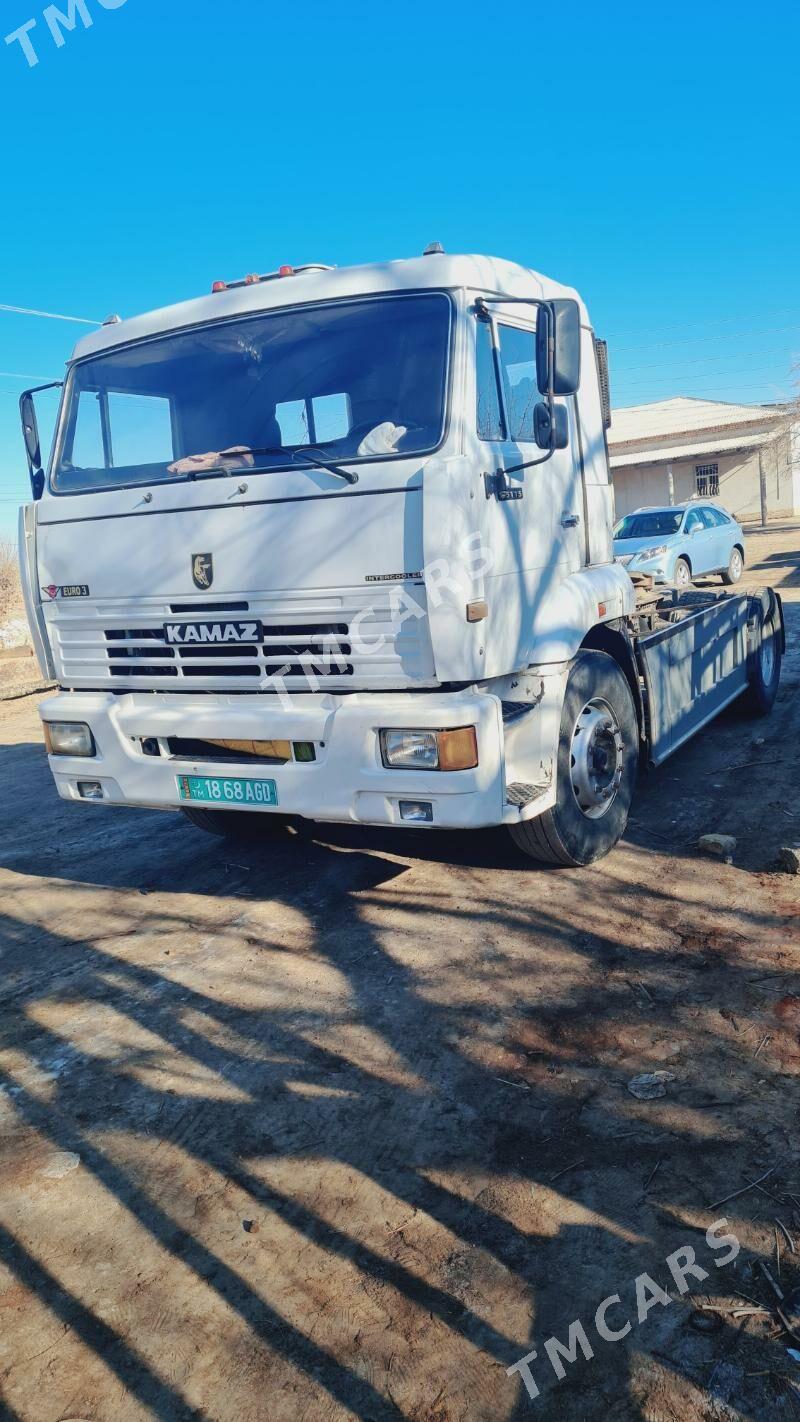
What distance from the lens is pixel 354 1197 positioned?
9.36 ft

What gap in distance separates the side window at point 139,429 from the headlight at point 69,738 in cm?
133

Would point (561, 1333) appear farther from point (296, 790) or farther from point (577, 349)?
point (577, 349)

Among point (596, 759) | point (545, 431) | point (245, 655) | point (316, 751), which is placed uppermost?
point (545, 431)

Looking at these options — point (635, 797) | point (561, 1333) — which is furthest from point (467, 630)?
point (635, 797)

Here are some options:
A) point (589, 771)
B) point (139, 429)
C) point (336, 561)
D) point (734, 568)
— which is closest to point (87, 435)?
point (139, 429)

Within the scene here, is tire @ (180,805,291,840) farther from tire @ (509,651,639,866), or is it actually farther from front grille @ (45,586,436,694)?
tire @ (509,651,639,866)

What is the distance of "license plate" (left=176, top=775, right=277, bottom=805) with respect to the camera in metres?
4.48

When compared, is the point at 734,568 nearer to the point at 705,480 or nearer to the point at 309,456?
the point at 309,456

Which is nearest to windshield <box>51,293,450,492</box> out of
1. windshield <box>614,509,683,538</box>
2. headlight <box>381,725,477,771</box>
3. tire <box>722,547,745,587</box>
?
headlight <box>381,725,477,771</box>

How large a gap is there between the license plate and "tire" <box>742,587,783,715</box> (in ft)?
17.1

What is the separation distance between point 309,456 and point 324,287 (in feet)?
2.68

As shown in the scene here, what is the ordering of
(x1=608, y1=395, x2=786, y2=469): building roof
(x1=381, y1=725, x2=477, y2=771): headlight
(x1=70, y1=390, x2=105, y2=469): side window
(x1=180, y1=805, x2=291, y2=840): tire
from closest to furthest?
(x1=381, y1=725, x2=477, y2=771): headlight < (x1=70, y1=390, x2=105, y2=469): side window < (x1=180, y1=805, x2=291, y2=840): tire < (x1=608, y1=395, x2=786, y2=469): building roof

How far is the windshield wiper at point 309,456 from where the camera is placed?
4048mm

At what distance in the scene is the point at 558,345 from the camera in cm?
416
